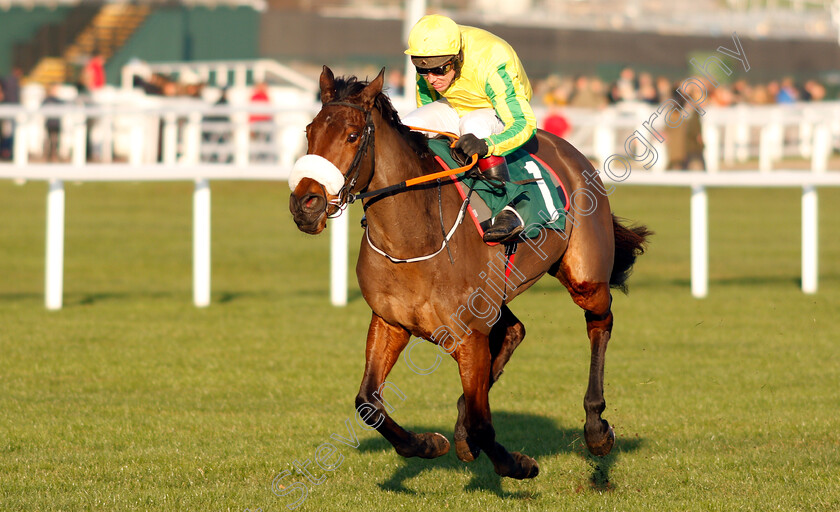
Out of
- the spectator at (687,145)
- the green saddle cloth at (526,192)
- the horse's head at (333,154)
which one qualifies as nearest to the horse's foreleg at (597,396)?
the green saddle cloth at (526,192)

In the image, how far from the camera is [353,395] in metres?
6.94

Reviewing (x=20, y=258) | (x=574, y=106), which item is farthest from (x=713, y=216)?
(x=20, y=258)

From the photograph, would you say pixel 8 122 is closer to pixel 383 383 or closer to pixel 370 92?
pixel 383 383

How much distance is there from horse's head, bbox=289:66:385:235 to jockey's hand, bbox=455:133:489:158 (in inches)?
17.3

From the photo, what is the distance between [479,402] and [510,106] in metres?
1.23

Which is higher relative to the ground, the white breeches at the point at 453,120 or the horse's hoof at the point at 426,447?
the white breeches at the point at 453,120

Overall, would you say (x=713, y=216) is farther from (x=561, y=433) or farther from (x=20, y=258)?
(x=561, y=433)

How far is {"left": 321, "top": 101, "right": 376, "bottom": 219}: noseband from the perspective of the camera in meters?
4.21

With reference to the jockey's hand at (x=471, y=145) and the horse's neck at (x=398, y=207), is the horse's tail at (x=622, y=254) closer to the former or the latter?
the jockey's hand at (x=471, y=145)

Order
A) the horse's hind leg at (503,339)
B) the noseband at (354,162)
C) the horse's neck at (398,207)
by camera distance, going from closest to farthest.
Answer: the noseband at (354,162), the horse's neck at (398,207), the horse's hind leg at (503,339)

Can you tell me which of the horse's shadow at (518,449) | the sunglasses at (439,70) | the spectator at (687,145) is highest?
the spectator at (687,145)

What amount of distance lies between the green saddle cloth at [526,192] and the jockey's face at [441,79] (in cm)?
22

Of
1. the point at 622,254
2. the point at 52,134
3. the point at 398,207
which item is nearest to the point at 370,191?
the point at 398,207

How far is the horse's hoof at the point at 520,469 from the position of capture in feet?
15.5
